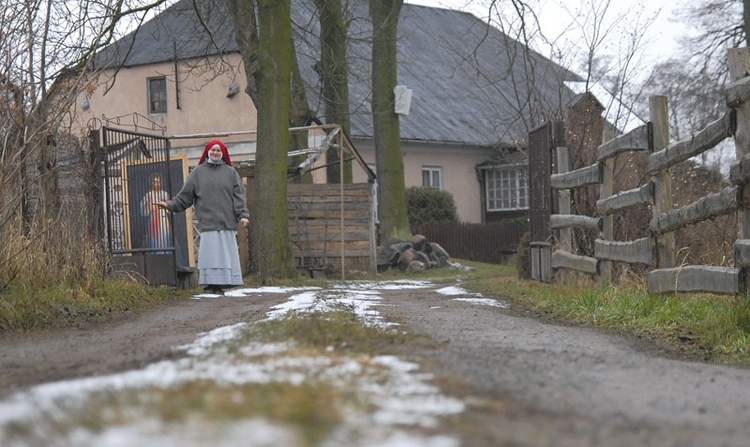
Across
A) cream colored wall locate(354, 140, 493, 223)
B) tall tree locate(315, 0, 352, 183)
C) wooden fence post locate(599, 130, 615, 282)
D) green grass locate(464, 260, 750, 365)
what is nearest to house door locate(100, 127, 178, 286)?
green grass locate(464, 260, 750, 365)

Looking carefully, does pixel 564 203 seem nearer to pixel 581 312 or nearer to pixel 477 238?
pixel 581 312

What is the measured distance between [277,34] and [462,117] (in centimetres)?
2100

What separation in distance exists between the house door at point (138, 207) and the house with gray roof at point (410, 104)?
9943 millimetres

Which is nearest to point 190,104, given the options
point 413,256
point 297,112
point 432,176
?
point 432,176

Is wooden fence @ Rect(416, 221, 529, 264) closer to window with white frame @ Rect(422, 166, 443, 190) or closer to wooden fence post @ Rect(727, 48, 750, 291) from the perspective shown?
window with white frame @ Rect(422, 166, 443, 190)

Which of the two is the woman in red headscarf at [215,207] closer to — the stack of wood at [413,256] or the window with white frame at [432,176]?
the stack of wood at [413,256]

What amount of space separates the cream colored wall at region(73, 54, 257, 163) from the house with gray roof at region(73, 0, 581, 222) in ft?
0.10

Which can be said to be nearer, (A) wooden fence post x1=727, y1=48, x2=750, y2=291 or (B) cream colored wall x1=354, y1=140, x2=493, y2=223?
(A) wooden fence post x1=727, y1=48, x2=750, y2=291

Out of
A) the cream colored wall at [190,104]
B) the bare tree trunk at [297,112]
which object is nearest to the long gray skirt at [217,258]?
the bare tree trunk at [297,112]

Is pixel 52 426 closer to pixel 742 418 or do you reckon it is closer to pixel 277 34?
pixel 742 418

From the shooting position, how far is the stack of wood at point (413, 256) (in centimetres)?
2426

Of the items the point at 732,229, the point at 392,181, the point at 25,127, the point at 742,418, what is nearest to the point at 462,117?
the point at 392,181

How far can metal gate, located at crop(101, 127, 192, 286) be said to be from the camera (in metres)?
13.5

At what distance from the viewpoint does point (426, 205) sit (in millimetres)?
34625
